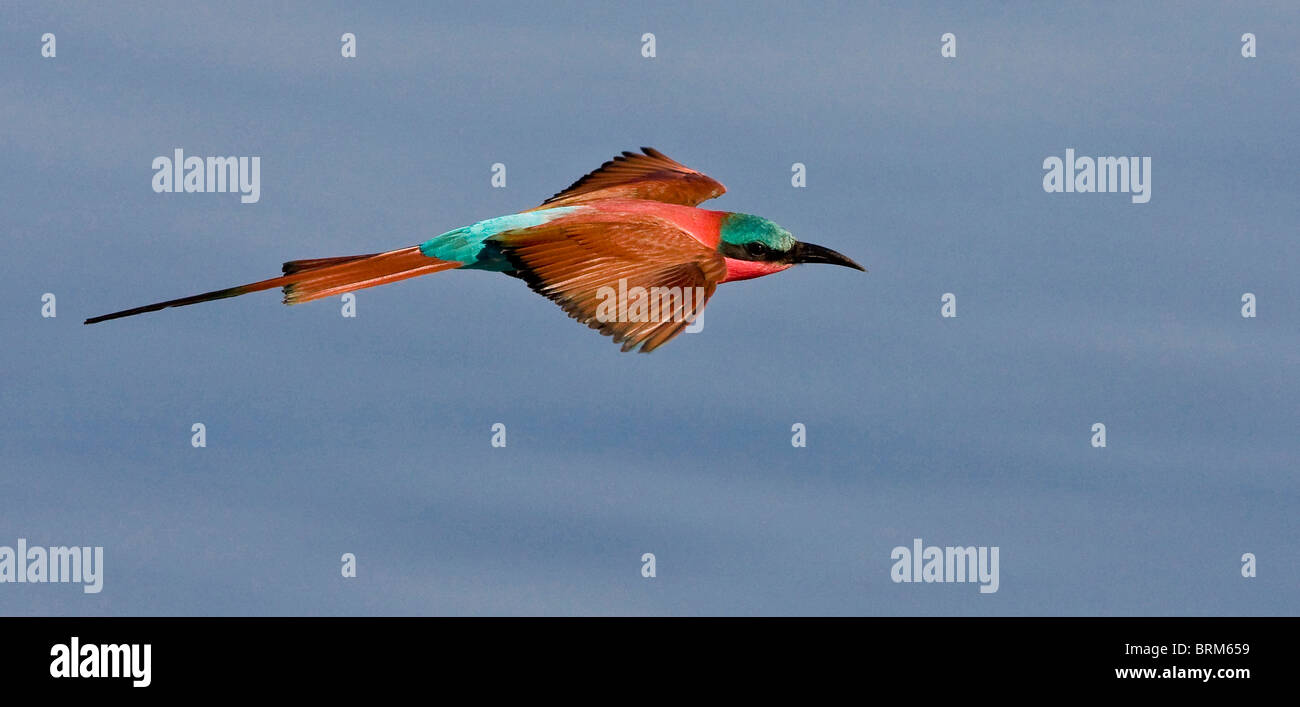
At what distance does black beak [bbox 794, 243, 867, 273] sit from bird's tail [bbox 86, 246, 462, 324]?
10.2ft

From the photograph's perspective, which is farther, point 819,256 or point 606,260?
point 819,256

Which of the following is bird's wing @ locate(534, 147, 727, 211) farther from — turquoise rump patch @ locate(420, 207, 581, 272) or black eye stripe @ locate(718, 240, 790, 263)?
black eye stripe @ locate(718, 240, 790, 263)

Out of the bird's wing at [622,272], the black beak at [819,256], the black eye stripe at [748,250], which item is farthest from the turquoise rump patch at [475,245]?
the black beak at [819,256]

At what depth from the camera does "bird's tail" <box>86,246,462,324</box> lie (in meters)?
16.3

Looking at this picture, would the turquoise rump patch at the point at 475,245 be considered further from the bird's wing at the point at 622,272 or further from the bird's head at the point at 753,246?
the bird's head at the point at 753,246

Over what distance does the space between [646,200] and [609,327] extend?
12.8 ft

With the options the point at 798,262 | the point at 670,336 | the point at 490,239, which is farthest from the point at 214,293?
the point at 798,262

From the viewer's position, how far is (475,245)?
16.8 meters

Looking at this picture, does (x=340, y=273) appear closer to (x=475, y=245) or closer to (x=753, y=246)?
(x=475, y=245)

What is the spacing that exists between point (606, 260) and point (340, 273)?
2.28 metres

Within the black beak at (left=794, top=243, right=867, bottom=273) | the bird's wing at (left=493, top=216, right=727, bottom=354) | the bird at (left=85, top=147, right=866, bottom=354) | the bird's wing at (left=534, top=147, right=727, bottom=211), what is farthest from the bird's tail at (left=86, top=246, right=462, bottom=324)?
the black beak at (left=794, top=243, right=867, bottom=273)

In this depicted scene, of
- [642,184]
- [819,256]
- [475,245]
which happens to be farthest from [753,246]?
[475,245]

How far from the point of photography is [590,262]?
15.8 meters

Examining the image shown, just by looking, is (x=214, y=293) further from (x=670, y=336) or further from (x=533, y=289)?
(x=670, y=336)
